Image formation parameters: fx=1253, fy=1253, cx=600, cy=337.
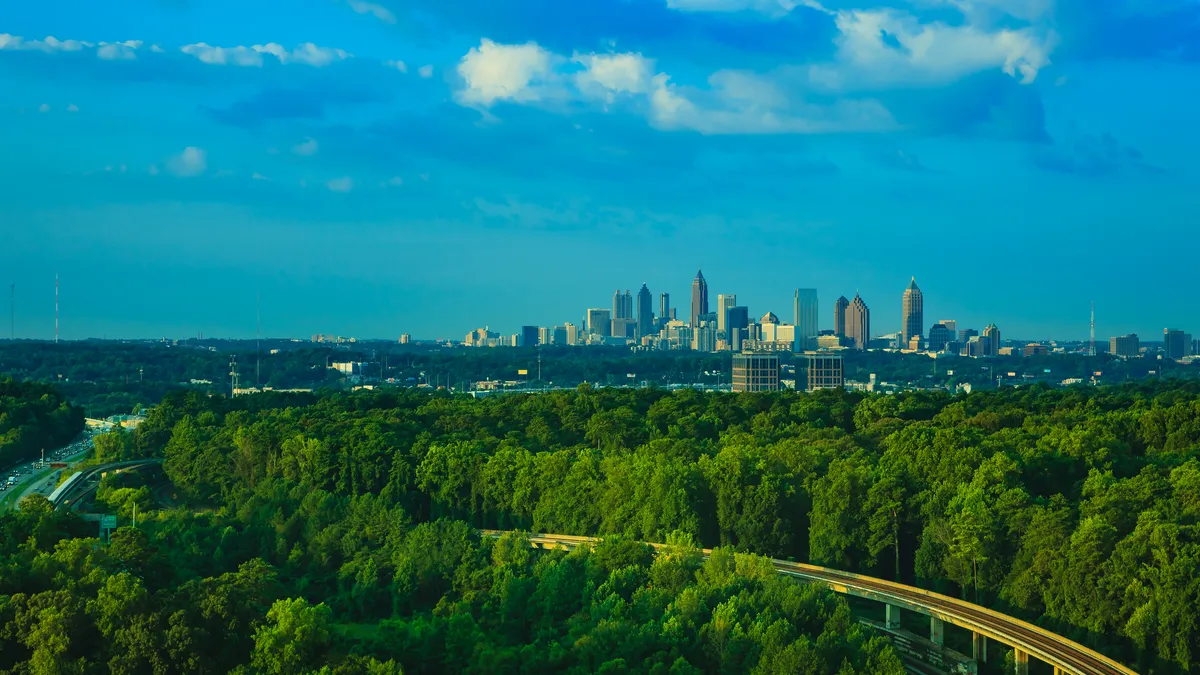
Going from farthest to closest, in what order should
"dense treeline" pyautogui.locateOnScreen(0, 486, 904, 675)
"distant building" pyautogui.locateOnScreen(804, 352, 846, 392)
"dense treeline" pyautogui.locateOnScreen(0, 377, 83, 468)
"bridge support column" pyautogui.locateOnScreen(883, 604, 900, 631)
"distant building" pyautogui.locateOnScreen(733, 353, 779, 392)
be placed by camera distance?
1. "distant building" pyautogui.locateOnScreen(804, 352, 846, 392)
2. "distant building" pyautogui.locateOnScreen(733, 353, 779, 392)
3. "dense treeline" pyautogui.locateOnScreen(0, 377, 83, 468)
4. "bridge support column" pyautogui.locateOnScreen(883, 604, 900, 631)
5. "dense treeline" pyautogui.locateOnScreen(0, 486, 904, 675)

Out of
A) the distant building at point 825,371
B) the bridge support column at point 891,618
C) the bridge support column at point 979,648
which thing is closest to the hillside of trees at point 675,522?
the bridge support column at point 979,648

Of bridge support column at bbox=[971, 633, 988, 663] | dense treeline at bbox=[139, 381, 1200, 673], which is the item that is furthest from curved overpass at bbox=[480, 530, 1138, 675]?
dense treeline at bbox=[139, 381, 1200, 673]

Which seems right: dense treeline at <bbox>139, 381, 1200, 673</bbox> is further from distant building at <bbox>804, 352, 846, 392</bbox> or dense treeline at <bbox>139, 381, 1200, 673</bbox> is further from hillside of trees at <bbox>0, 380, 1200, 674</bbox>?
distant building at <bbox>804, 352, 846, 392</bbox>

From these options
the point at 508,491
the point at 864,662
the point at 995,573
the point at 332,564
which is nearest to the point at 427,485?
the point at 508,491

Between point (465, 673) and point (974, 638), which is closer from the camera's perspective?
point (465, 673)

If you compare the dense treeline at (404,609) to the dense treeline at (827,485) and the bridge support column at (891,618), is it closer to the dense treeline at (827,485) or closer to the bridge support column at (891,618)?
the dense treeline at (827,485)

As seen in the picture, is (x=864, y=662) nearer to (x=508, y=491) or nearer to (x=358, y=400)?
(x=508, y=491)
